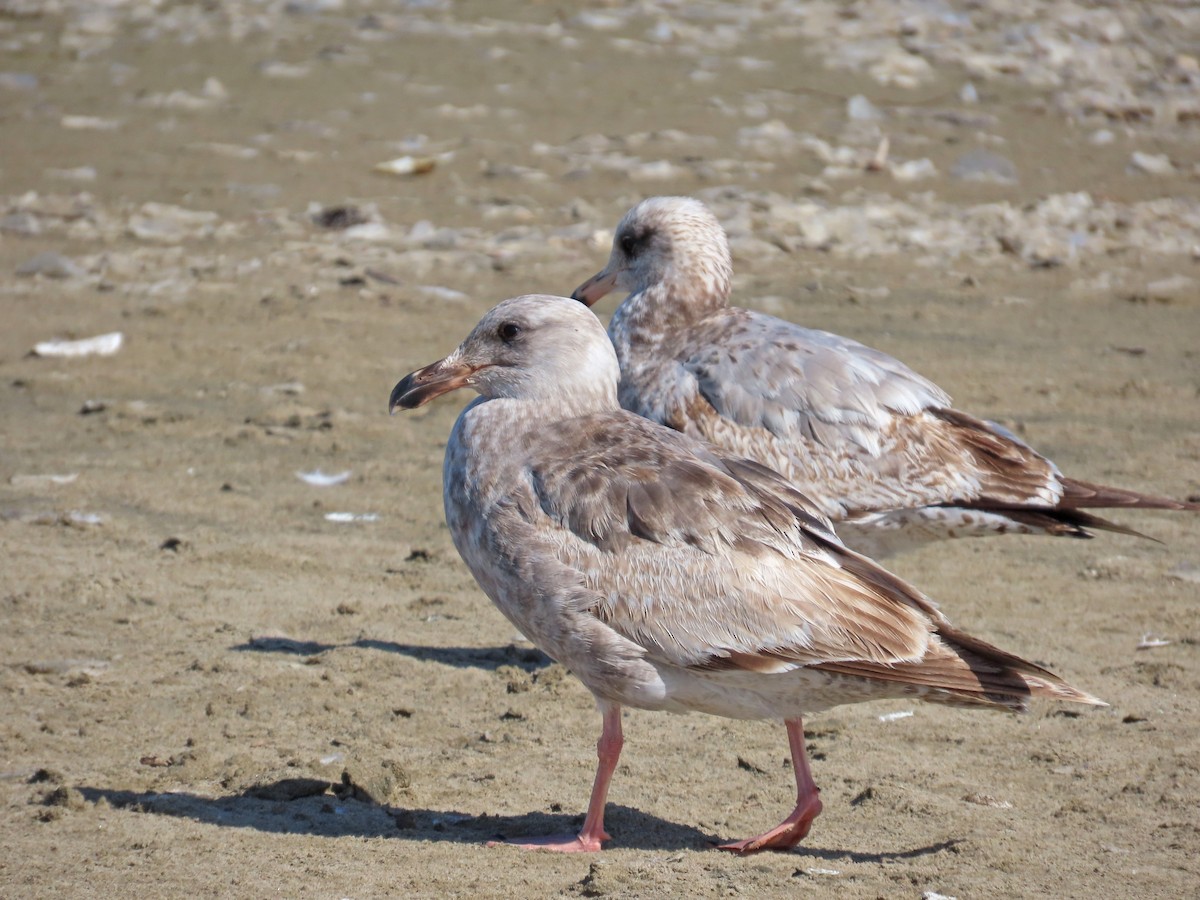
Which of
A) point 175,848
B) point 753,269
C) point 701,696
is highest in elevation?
point 701,696

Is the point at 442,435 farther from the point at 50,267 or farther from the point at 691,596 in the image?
the point at 691,596

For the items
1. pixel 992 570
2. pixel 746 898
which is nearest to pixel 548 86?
pixel 992 570

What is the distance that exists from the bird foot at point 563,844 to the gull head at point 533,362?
126 centimetres

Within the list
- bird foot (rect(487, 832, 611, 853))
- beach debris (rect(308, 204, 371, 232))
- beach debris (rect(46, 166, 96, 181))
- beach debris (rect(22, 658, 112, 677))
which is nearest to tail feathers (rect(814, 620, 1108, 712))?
bird foot (rect(487, 832, 611, 853))

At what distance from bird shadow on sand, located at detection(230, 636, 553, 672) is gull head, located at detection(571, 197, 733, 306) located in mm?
1745

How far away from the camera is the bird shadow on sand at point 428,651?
552 cm

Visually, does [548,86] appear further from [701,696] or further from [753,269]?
[701,696]

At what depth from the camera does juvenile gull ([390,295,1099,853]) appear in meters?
4.04

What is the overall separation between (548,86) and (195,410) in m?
6.37

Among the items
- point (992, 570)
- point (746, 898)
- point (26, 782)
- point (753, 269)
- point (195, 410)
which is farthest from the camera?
point (753, 269)

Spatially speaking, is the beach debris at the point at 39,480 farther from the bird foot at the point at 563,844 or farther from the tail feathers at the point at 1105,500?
the tail feathers at the point at 1105,500

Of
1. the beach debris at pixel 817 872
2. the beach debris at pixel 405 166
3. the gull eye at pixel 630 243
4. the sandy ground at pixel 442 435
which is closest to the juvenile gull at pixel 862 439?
the sandy ground at pixel 442 435

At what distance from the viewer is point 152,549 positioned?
20.8ft

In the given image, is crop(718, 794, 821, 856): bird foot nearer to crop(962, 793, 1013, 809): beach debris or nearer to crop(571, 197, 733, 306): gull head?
crop(962, 793, 1013, 809): beach debris
